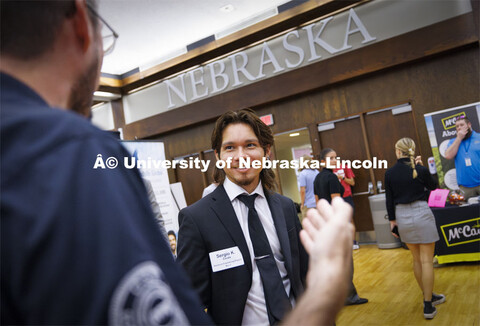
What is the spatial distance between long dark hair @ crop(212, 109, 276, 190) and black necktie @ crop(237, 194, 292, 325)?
0.32 m

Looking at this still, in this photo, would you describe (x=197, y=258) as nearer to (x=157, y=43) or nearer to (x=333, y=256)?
(x=333, y=256)

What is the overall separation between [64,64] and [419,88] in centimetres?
726

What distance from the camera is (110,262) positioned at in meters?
0.36

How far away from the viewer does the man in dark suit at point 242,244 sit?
1.57m

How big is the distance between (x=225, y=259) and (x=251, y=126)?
2.40 ft

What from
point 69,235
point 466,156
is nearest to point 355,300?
point 466,156

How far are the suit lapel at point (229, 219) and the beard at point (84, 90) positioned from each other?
1.19 meters

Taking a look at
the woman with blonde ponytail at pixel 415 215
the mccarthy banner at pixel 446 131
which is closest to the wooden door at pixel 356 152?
the mccarthy banner at pixel 446 131

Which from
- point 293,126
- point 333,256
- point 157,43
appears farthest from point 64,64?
point 157,43

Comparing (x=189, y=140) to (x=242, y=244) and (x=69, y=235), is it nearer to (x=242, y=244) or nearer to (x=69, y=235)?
(x=242, y=244)

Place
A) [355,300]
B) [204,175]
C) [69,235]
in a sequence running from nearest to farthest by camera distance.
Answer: [69,235] < [355,300] < [204,175]

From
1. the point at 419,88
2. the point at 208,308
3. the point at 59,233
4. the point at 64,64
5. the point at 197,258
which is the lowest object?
the point at 208,308

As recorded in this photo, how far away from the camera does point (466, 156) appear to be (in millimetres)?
5230

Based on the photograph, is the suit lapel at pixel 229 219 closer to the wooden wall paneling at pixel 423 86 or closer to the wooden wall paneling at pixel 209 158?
the wooden wall paneling at pixel 423 86
